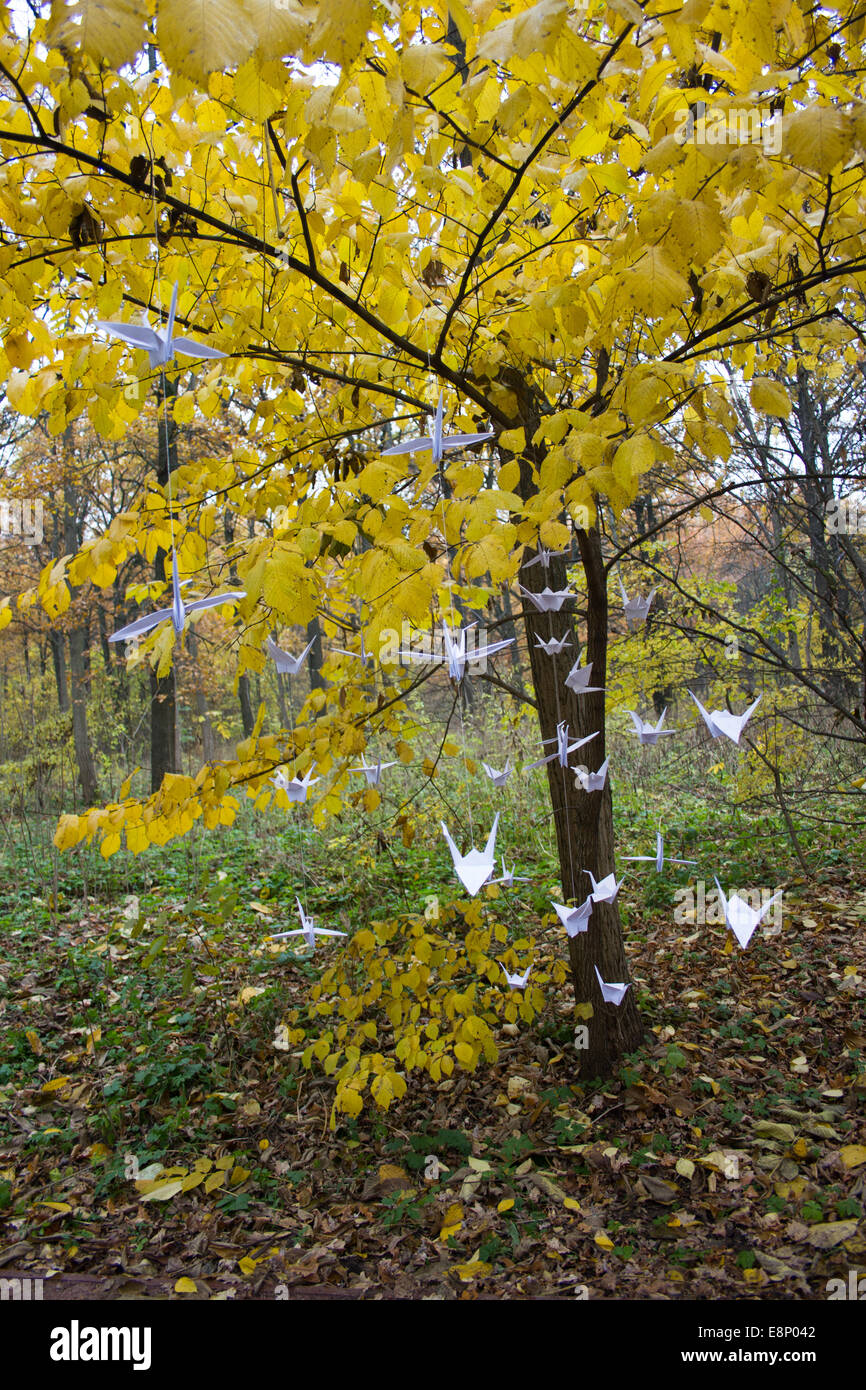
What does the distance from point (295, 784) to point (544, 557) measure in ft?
3.34

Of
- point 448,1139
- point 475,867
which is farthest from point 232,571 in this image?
point 475,867

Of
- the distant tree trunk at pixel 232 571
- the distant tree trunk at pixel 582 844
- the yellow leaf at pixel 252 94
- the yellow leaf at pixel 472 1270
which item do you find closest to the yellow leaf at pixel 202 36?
the yellow leaf at pixel 252 94

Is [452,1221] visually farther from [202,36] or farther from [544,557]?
[202,36]

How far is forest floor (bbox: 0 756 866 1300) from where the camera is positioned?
2.38m

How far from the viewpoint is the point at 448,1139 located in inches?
118

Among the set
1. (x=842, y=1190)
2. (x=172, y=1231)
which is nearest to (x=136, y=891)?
(x=172, y=1231)

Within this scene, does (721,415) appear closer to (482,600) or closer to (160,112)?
(482,600)

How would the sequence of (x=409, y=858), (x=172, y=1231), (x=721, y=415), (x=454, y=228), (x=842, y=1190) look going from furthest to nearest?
(x=409, y=858) → (x=172, y=1231) → (x=842, y=1190) → (x=454, y=228) → (x=721, y=415)

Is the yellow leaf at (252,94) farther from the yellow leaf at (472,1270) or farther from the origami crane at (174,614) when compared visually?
the yellow leaf at (472,1270)

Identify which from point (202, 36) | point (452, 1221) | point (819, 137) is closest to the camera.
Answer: point (202, 36)

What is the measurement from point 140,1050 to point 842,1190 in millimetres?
3098

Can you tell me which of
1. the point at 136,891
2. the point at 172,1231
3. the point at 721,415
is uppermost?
the point at 721,415

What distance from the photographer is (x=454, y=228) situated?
2.12m

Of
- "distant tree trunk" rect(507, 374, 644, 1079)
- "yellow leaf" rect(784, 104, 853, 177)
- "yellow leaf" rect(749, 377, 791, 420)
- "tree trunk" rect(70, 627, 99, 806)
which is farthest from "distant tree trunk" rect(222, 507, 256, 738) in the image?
"tree trunk" rect(70, 627, 99, 806)
